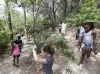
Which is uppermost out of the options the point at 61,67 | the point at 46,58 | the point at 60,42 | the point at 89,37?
the point at 89,37

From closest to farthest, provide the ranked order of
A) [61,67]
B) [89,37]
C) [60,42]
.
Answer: [89,37], [61,67], [60,42]

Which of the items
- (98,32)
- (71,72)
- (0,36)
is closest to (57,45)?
(71,72)

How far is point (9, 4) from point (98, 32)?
8.22 m

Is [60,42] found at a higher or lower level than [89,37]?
lower

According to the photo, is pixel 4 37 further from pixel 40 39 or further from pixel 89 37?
pixel 89 37

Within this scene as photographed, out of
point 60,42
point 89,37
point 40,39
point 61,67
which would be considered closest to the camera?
point 89,37

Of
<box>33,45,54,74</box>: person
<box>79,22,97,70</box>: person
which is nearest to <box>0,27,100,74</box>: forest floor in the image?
<box>79,22,97,70</box>: person

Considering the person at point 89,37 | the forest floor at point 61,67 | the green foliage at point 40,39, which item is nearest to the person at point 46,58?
the person at point 89,37

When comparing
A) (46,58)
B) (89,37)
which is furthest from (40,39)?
(46,58)

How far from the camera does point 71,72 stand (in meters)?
5.37

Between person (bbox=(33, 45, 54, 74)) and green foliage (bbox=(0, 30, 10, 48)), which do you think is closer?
person (bbox=(33, 45, 54, 74))

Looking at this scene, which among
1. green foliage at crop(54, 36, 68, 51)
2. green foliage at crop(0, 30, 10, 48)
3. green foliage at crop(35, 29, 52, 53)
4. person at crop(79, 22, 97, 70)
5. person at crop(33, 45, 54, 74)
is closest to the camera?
person at crop(33, 45, 54, 74)

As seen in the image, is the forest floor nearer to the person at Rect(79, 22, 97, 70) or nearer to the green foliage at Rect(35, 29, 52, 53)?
the green foliage at Rect(35, 29, 52, 53)

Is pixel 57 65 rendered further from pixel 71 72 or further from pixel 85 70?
pixel 85 70
